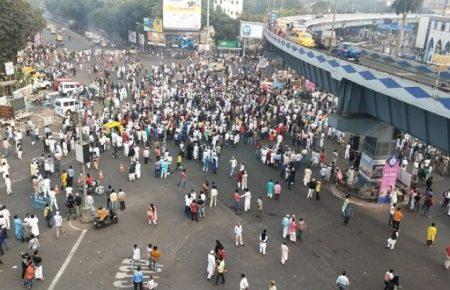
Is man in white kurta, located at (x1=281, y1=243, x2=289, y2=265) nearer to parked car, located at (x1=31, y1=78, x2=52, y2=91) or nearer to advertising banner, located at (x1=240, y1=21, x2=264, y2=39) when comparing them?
parked car, located at (x1=31, y1=78, x2=52, y2=91)

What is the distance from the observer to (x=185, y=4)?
8012 centimetres

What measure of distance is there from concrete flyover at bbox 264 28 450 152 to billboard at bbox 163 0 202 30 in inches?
2188

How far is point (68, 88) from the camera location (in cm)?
4450

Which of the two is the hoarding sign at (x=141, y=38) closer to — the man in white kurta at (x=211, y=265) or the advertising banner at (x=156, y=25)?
the advertising banner at (x=156, y=25)

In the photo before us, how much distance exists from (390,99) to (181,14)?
215 ft

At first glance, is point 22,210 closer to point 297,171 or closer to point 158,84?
point 297,171

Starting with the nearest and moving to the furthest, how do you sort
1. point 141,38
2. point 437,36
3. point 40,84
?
point 40,84 → point 141,38 → point 437,36

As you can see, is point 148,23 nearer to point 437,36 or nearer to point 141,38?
point 141,38

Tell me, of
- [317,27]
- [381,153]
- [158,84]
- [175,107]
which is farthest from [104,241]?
[317,27]

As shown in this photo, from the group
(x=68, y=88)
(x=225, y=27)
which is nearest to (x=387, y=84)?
(x=68, y=88)

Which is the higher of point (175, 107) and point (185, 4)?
point (185, 4)

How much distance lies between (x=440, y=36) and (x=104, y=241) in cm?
9076

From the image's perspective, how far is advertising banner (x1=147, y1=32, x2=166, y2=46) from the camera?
8062 cm

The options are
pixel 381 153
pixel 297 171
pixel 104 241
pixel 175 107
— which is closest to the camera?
pixel 104 241
